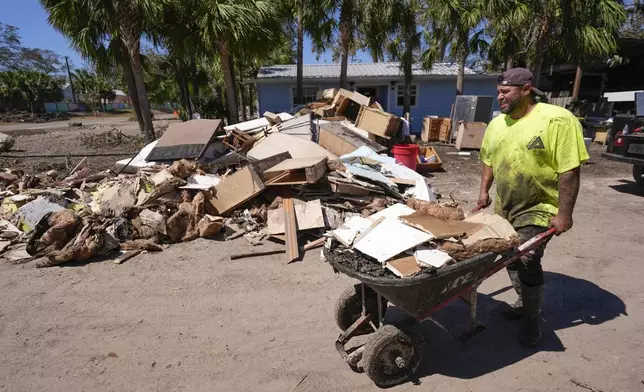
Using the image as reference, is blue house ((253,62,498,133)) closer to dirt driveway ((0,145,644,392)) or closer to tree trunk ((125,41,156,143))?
Result: tree trunk ((125,41,156,143))

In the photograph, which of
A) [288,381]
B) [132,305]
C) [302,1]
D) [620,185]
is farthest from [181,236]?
[302,1]

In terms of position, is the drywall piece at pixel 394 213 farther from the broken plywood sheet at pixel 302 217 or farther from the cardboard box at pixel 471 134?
the cardboard box at pixel 471 134

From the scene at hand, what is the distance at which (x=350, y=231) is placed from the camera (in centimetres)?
247

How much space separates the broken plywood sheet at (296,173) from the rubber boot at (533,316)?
3161mm

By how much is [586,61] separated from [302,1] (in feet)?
37.5

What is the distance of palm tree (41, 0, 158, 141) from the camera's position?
9.81 metres

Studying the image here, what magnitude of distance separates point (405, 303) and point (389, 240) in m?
0.40

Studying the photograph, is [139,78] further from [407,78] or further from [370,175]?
[407,78]

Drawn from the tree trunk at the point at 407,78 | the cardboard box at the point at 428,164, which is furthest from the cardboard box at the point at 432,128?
the cardboard box at the point at 428,164

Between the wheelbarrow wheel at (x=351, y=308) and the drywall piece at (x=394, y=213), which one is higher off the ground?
the drywall piece at (x=394, y=213)

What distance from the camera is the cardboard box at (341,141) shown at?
8.26m

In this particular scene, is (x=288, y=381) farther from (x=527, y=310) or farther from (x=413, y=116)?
(x=413, y=116)

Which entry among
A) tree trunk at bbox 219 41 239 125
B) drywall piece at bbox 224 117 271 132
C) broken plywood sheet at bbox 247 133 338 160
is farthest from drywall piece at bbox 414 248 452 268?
tree trunk at bbox 219 41 239 125

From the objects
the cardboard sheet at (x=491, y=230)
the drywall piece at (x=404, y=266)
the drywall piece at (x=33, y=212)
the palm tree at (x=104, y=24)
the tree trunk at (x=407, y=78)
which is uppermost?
the palm tree at (x=104, y=24)
